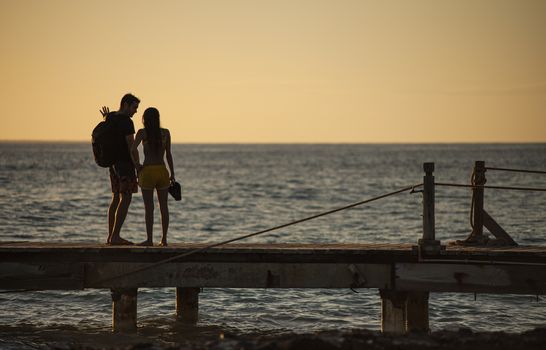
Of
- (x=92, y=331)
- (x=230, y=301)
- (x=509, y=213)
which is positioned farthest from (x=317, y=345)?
(x=509, y=213)

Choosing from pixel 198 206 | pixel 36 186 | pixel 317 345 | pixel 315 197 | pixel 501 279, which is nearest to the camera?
pixel 317 345

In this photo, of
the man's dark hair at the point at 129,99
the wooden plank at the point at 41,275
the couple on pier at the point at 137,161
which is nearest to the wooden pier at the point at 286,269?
the wooden plank at the point at 41,275

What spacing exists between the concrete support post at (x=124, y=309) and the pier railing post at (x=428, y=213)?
4175 mm

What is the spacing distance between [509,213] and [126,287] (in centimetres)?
3172

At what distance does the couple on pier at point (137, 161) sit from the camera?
10953 mm

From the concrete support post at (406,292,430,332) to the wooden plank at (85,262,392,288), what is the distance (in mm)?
522

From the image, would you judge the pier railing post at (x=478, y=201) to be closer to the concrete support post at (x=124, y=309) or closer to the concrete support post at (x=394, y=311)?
the concrete support post at (x=394, y=311)

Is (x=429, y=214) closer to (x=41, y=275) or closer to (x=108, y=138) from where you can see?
(x=108, y=138)

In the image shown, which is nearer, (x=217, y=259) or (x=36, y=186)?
(x=217, y=259)

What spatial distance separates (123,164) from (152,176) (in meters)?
0.50

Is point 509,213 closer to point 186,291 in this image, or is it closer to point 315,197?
point 315,197

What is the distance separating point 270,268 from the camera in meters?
10.9

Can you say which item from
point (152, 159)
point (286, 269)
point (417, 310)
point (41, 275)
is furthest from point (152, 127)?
point (417, 310)

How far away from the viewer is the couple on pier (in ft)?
35.9
